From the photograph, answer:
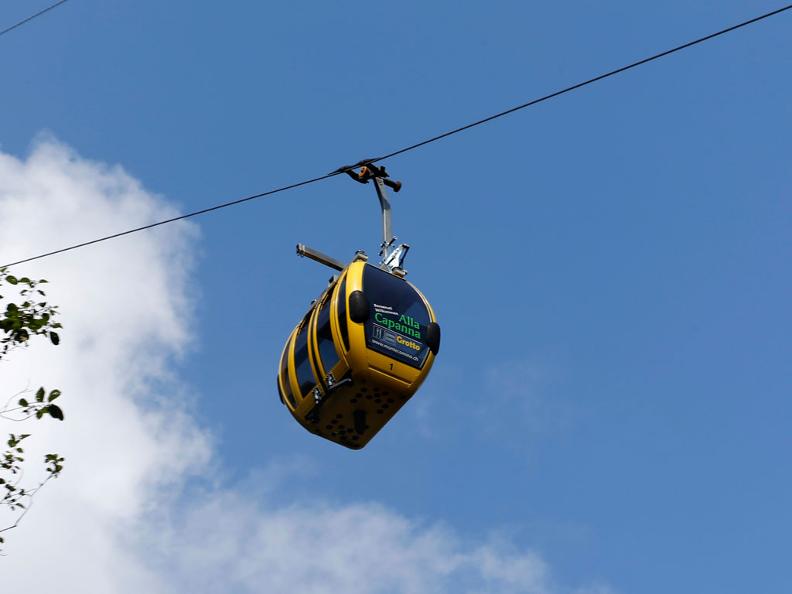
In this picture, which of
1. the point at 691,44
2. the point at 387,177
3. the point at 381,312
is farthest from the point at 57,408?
the point at 387,177

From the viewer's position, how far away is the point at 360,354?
15.0 meters

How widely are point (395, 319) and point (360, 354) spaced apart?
0.83 metres

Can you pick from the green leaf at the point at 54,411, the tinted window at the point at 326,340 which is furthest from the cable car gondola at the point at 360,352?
the green leaf at the point at 54,411

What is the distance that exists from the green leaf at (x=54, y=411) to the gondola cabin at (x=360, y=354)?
5022mm

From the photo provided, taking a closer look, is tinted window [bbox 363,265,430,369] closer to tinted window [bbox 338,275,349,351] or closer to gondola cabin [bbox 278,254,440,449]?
gondola cabin [bbox 278,254,440,449]

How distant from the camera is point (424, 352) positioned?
51.4ft

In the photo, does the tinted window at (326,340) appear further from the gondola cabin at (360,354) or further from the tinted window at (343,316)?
the tinted window at (343,316)

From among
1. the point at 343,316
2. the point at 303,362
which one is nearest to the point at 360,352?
the point at 343,316

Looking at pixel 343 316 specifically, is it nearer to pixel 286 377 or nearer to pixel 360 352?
pixel 360 352

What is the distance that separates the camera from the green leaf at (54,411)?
10.6 meters

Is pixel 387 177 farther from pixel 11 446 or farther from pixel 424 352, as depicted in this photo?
pixel 11 446

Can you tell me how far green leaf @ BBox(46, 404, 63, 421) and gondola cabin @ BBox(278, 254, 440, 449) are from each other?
502cm

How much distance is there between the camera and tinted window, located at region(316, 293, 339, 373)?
15430 mm

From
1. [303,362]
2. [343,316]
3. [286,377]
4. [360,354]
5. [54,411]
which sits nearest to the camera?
[54,411]
